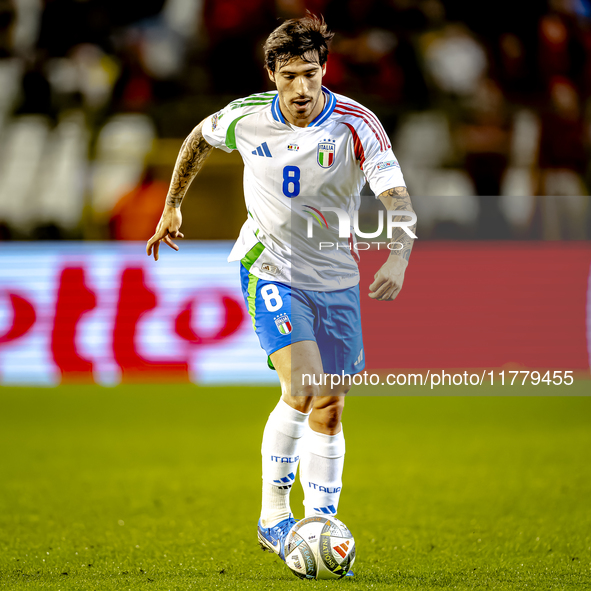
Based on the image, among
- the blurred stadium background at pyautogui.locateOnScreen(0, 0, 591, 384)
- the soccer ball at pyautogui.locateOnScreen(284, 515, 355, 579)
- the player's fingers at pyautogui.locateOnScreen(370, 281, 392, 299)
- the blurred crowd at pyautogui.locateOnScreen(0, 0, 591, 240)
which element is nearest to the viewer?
the player's fingers at pyautogui.locateOnScreen(370, 281, 392, 299)

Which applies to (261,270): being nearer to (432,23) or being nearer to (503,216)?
(503,216)

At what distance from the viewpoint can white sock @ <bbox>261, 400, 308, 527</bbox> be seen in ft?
12.1

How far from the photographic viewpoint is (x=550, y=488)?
17.2ft

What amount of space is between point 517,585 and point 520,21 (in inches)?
369

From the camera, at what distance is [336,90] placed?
34.0ft

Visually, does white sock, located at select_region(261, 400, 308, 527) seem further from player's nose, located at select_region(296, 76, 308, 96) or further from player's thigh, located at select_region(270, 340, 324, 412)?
player's nose, located at select_region(296, 76, 308, 96)

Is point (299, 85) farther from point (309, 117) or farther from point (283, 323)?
point (283, 323)

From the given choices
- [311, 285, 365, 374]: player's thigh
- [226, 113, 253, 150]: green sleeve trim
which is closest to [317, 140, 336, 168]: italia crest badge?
[226, 113, 253, 150]: green sleeve trim

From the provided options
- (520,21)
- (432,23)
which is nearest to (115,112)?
(432,23)

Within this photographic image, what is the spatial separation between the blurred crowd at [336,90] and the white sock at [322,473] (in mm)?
5380

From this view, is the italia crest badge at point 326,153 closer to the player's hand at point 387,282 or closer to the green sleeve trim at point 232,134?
the green sleeve trim at point 232,134

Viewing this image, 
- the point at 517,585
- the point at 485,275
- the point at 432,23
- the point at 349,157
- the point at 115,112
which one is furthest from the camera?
the point at 432,23

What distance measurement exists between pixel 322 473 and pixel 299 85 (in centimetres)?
155

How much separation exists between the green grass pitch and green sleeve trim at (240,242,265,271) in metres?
1.23
